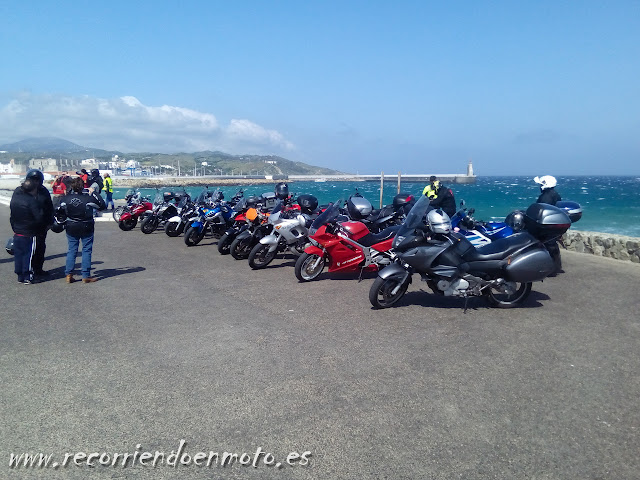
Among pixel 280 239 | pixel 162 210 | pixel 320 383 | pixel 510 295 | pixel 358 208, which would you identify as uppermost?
pixel 358 208

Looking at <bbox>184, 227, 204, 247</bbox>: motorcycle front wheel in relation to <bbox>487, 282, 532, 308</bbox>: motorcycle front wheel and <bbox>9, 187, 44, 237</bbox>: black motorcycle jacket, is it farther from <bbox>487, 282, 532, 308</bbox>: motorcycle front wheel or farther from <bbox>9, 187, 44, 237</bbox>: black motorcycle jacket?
<bbox>487, 282, 532, 308</bbox>: motorcycle front wheel

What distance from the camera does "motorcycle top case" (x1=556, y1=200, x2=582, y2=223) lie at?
8.05 metres

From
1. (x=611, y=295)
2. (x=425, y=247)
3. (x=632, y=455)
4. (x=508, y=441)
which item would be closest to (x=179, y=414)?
(x=508, y=441)

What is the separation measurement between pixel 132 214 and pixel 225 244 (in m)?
5.27

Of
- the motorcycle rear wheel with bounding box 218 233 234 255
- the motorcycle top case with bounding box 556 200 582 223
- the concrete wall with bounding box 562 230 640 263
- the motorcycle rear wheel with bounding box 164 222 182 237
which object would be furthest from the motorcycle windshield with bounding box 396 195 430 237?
the motorcycle rear wheel with bounding box 164 222 182 237

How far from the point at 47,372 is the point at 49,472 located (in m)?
1.57

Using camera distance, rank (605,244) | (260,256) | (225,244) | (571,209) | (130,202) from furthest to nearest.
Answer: (130,202)
(605,244)
(225,244)
(260,256)
(571,209)

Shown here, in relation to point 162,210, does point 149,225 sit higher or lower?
lower

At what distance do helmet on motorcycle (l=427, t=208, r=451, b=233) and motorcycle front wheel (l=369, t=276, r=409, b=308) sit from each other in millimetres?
805

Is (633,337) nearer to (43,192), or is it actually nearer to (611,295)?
(611,295)

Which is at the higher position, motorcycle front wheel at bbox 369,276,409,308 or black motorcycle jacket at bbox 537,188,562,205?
black motorcycle jacket at bbox 537,188,562,205

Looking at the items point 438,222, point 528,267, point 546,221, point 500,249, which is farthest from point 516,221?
point 438,222

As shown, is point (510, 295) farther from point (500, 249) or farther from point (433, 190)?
point (433, 190)

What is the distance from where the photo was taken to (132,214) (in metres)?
13.5
